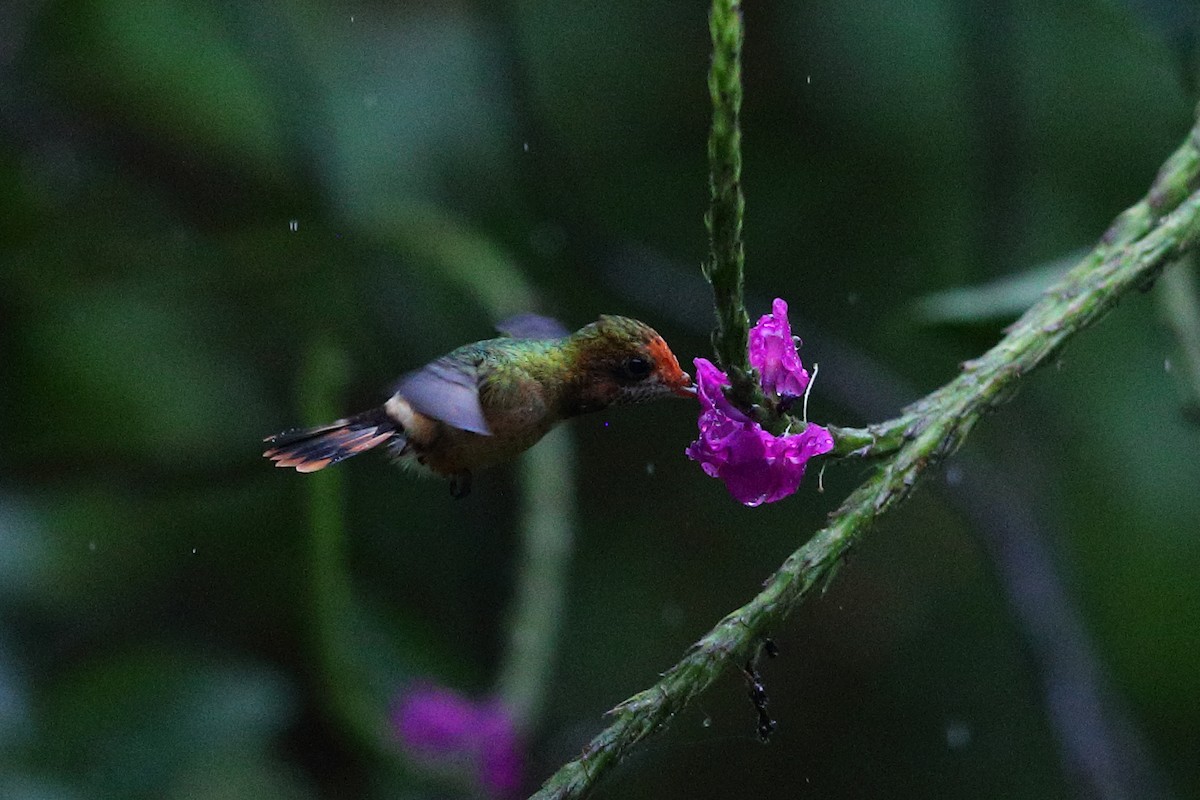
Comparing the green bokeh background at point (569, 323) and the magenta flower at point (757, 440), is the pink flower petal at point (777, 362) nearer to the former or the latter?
the magenta flower at point (757, 440)

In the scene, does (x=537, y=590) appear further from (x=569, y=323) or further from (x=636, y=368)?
(x=569, y=323)

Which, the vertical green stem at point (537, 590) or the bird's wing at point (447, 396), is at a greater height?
the bird's wing at point (447, 396)

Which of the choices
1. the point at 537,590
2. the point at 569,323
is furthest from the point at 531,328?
the point at 569,323

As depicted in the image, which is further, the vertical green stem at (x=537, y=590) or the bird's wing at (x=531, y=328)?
the vertical green stem at (x=537, y=590)


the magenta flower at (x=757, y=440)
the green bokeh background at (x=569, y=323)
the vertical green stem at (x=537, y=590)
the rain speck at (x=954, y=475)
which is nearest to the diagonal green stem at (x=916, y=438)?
the magenta flower at (x=757, y=440)

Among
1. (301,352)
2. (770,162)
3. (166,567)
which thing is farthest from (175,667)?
(770,162)

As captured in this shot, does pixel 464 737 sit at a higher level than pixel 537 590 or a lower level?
lower
